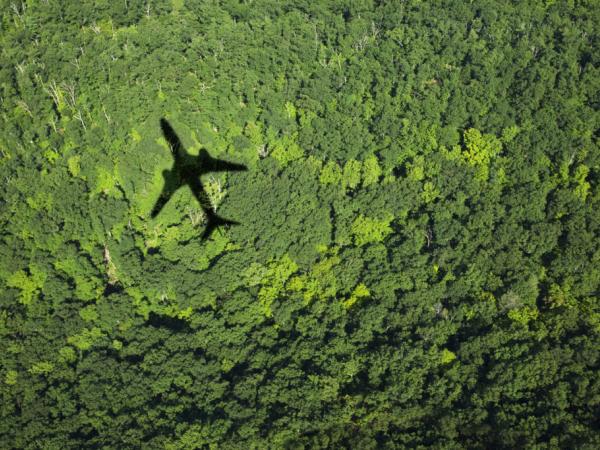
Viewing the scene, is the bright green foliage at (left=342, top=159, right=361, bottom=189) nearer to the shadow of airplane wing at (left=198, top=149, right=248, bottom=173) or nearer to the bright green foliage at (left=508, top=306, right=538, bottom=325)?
the shadow of airplane wing at (left=198, top=149, right=248, bottom=173)

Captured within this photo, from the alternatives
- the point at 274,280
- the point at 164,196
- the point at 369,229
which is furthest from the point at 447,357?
the point at 164,196

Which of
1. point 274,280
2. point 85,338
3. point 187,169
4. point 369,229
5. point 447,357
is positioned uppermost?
point 187,169

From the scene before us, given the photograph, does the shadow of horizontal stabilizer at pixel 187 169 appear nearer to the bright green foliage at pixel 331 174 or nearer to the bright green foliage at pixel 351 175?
the bright green foliage at pixel 331 174

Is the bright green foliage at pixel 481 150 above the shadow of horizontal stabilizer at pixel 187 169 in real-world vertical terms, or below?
below

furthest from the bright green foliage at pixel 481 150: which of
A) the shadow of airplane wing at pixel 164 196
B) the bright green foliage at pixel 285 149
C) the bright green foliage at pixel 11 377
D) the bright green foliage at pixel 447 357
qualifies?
the bright green foliage at pixel 11 377

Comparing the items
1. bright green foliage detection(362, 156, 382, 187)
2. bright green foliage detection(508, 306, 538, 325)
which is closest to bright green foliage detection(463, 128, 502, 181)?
bright green foliage detection(362, 156, 382, 187)

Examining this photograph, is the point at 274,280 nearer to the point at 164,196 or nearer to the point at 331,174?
the point at 331,174

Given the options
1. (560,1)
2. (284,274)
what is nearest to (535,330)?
(284,274)

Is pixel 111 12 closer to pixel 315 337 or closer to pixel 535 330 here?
pixel 315 337
